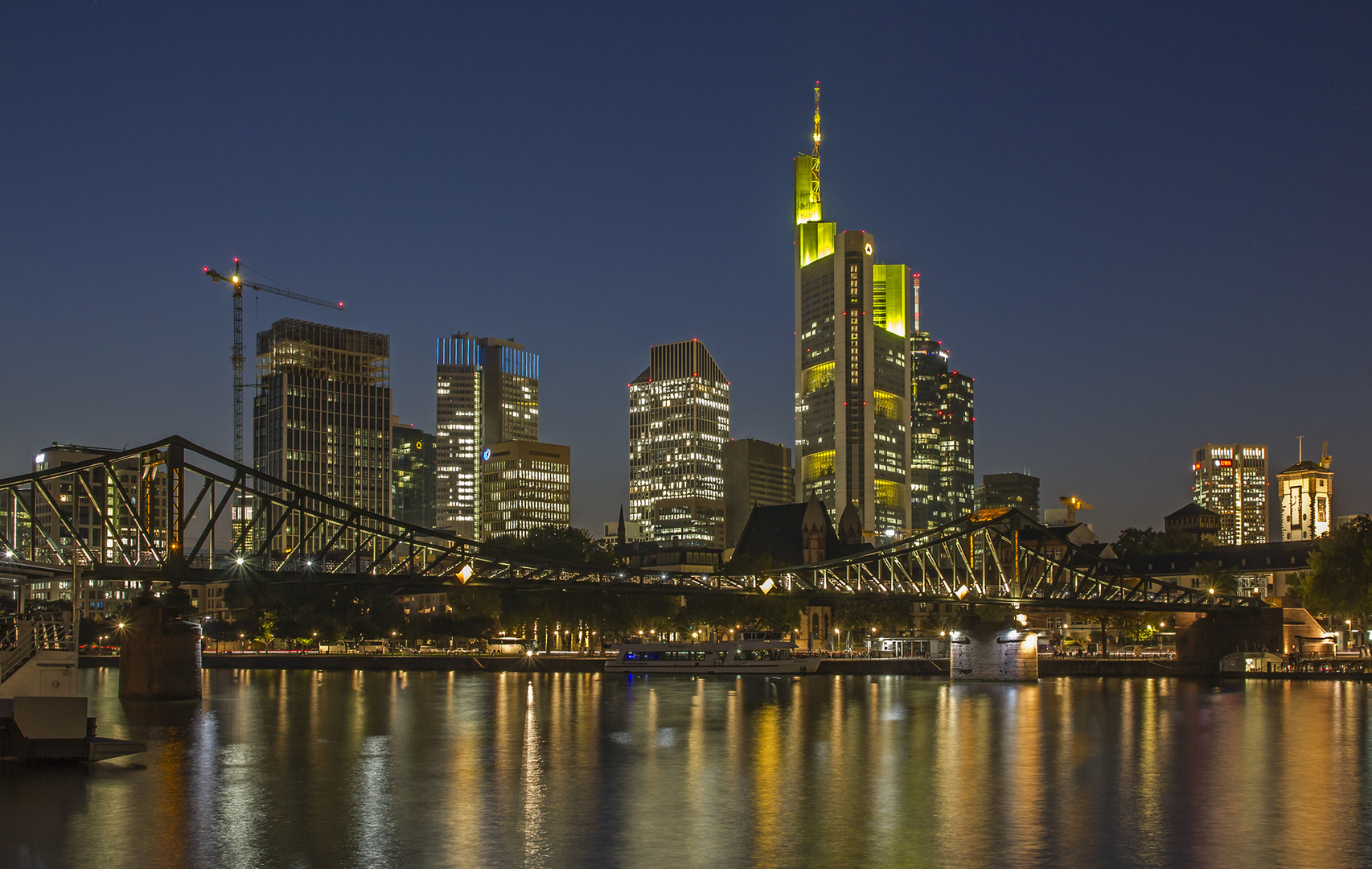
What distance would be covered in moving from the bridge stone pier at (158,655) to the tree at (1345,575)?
84798 millimetres

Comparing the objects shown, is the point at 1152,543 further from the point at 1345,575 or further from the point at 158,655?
the point at 158,655

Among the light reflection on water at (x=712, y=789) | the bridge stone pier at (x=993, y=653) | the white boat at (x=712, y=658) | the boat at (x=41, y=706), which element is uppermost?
the boat at (x=41, y=706)

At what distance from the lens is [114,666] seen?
14738 centimetres

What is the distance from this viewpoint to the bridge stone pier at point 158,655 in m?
79.1

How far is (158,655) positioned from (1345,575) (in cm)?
8701

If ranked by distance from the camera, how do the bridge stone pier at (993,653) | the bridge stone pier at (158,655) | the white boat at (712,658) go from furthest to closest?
the white boat at (712,658) → the bridge stone pier at (993,653) → the bridge stone pier at (158,655)

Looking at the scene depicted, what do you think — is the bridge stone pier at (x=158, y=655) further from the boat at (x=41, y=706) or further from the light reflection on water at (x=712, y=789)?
the boat at (x=41, y=706)

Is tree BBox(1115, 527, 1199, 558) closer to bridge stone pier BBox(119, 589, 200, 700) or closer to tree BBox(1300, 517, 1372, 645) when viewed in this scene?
tree BBox(1300, 517, 1372, 645)

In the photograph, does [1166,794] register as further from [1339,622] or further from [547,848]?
[1339,622]

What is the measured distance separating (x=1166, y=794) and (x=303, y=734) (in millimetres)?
37188

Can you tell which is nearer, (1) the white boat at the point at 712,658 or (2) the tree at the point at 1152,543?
(1) the white boat at the point at 712,658

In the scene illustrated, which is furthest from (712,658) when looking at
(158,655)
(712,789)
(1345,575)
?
(712,789)

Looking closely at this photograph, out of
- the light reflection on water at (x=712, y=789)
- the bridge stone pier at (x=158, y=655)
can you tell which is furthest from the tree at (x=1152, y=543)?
the bridge stone pier at (x=158, y=655)

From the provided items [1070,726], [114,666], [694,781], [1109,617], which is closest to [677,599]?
[1109,617]
